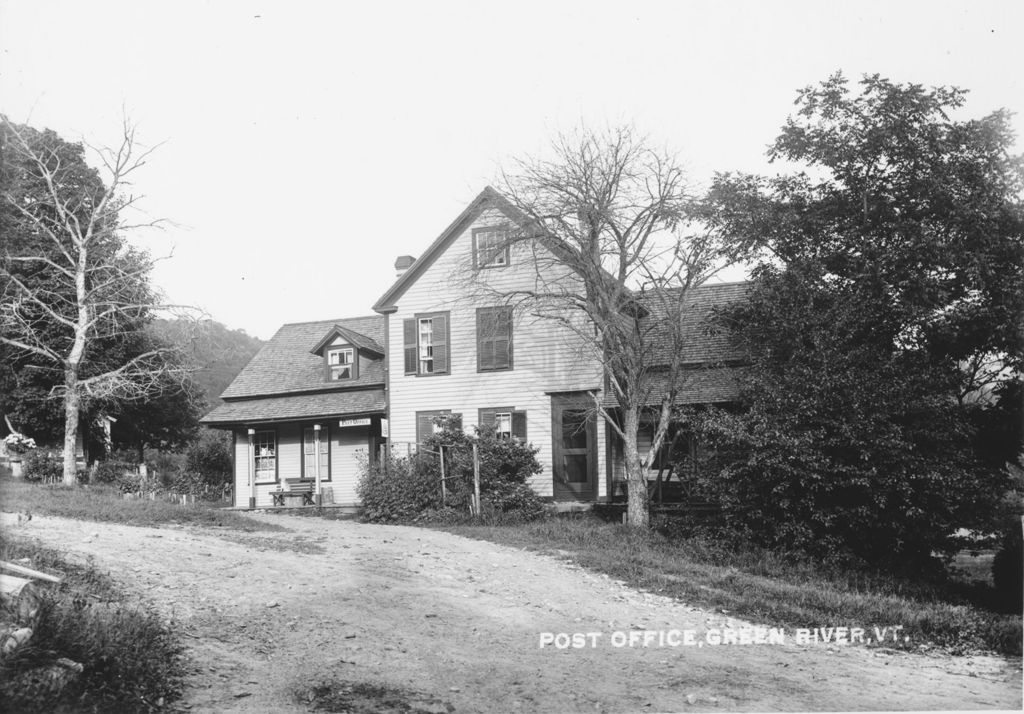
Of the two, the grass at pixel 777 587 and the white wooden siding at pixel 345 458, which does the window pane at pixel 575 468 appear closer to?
the grass at pixel 777 587

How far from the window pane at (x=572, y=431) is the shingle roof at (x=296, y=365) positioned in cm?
601

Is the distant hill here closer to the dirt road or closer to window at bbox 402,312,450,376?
window at bbox 402,312,450,376

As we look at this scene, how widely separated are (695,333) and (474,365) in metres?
5.66

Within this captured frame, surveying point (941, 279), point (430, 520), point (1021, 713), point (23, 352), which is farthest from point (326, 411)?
point (1021, 713)

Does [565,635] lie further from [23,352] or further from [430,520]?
[23,352]

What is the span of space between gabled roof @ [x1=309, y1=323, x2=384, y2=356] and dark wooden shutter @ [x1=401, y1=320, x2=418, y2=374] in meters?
2.62

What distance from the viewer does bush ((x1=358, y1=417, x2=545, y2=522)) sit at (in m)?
18.0

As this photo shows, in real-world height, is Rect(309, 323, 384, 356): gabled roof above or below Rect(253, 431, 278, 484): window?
above

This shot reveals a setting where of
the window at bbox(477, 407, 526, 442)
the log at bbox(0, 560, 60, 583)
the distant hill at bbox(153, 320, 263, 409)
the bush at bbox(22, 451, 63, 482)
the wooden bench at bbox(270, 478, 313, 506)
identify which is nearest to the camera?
the log at bbox(0, 560, 60, 583)

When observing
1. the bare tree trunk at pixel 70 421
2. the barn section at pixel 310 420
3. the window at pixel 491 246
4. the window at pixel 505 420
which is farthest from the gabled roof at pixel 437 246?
the bare tree trunk at pixel 70 421

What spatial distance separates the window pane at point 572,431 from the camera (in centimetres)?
1994

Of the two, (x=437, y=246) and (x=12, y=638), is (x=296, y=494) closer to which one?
(x=437, y=246)

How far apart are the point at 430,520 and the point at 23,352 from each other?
1317cm

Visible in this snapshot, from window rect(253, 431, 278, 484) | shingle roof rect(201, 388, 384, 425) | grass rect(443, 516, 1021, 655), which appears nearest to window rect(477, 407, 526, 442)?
shingle roof rect(201, 388, 384, 425)
